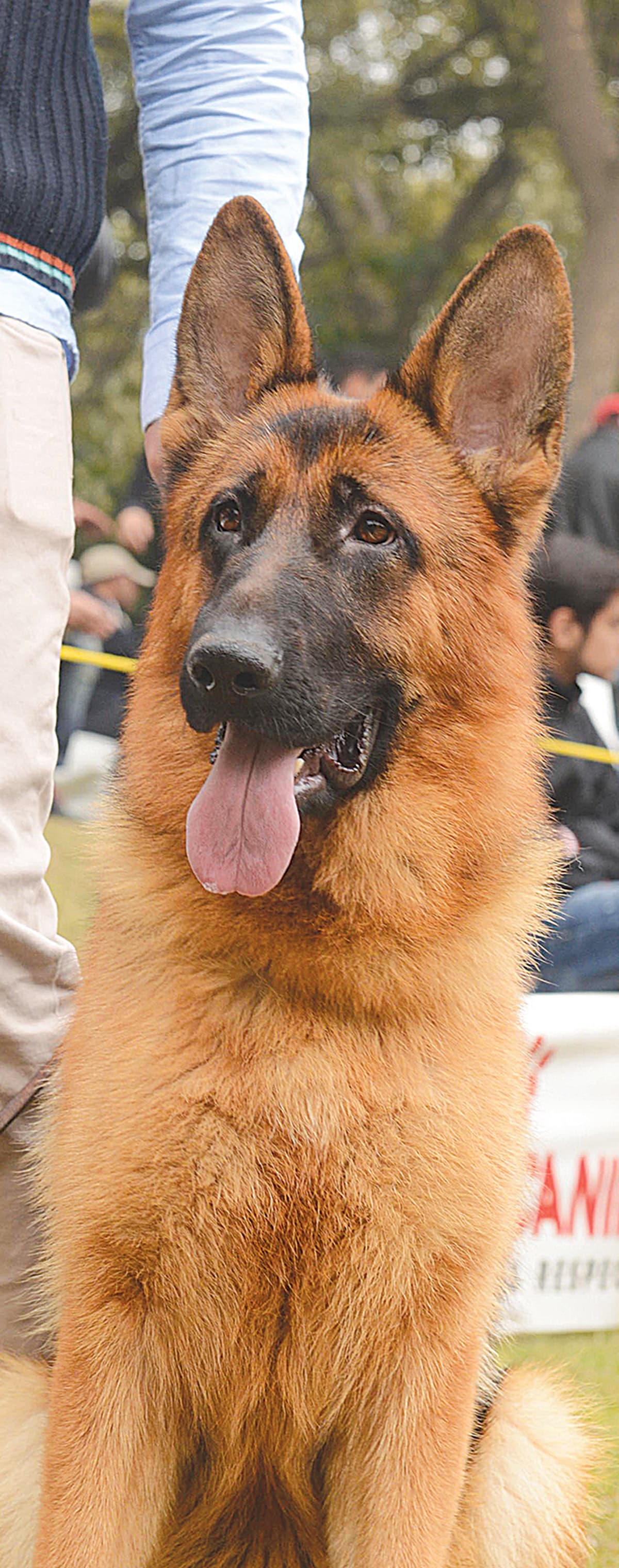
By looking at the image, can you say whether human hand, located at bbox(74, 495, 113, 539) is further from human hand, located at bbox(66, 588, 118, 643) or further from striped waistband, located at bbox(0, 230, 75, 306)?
striped waistband, located at bbox(0, 230, 75, 306)

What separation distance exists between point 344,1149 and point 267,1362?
1.10 ft

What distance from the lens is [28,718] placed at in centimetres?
242

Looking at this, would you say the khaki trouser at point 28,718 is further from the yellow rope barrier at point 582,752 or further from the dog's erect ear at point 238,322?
the yellow rope barrier at point 582,752

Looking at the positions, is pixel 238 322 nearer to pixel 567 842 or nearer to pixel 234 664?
pixel 234 664

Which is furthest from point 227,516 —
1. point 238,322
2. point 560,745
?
point 560,745

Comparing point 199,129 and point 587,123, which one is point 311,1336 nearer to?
point 199,129

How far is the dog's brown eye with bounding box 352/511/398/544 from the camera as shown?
2.17 metres

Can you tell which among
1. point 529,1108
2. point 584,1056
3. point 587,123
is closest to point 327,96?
point 587,123

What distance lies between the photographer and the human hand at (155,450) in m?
2.46

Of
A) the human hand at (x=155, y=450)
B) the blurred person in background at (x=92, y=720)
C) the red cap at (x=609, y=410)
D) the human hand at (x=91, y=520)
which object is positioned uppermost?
the human hand at (x=155, y=450)

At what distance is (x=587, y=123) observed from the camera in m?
13.4

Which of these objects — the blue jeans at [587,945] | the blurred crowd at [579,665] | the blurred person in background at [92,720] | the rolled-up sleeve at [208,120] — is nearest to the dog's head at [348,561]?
the blurred crowd at [579,665]

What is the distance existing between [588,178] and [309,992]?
13.1 meters

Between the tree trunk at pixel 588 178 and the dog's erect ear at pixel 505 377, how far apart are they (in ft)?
37.2
